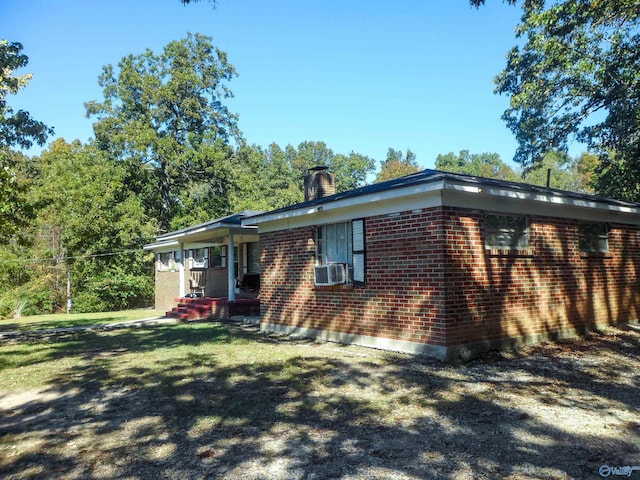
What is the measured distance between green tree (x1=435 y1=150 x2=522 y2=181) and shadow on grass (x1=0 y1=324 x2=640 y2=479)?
220 ft

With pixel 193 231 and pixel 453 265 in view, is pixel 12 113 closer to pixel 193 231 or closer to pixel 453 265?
pixel 193 231

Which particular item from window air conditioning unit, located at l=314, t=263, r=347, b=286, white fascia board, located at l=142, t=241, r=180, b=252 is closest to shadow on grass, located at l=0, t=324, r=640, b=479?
window air conditioning unit, located at l=314, t=263, r=347, b=286

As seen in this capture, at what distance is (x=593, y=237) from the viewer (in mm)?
9930

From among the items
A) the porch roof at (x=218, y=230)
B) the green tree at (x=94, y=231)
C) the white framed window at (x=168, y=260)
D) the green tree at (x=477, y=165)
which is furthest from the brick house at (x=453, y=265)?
the green tree at (x=477, y=165)

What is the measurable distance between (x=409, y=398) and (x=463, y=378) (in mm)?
1217

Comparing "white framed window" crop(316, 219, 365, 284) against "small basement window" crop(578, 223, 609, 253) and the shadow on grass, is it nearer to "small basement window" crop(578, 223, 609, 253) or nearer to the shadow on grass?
the shadow on grass

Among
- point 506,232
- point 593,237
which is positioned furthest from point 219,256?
point 593,237

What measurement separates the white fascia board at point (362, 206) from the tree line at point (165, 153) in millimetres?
5758

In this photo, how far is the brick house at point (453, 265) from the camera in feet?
24.2

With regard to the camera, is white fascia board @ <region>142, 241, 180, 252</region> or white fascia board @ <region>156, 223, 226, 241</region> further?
white fascia board @ <region>142, 241, 180, 252</region>

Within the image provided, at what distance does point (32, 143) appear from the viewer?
49.3ft

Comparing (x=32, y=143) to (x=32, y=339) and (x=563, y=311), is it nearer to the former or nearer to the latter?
(x=32, y=339)

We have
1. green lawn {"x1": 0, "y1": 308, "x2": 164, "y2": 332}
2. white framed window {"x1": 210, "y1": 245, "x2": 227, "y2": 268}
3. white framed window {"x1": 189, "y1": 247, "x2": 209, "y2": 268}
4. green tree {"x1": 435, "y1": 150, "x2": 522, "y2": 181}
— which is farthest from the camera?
green tree {"x1": 435, "y1": 150, "x2": 522, "y2": 181}

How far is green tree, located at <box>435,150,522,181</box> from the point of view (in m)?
71.2
